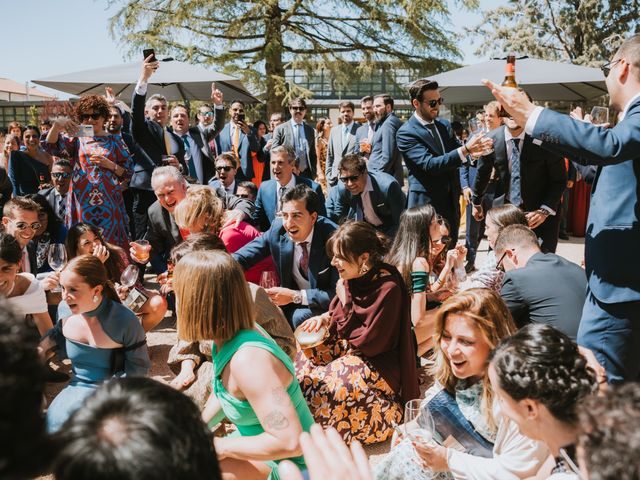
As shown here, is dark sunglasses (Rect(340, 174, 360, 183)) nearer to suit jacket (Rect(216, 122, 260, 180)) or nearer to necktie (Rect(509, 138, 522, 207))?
necktie (Rect(509, 138, 522, 207))

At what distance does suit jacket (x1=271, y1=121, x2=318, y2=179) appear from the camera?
921 cm

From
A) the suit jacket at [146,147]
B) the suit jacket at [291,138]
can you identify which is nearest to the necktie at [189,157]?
the suit jacket at [146,147]

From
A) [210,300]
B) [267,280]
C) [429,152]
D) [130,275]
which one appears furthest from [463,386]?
[429,152]

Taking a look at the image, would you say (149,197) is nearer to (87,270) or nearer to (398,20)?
(87,270)

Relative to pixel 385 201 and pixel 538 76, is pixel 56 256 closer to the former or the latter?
pixel 385 201

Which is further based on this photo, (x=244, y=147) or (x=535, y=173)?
(x=244, y=147)

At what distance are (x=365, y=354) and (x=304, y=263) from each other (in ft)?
3.40

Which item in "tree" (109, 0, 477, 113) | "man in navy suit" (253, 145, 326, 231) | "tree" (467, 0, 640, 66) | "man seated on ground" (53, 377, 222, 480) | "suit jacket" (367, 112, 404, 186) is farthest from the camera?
"tree" (467, 0, 640, 66)

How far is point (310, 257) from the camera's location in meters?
4.22

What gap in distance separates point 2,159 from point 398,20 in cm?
1319

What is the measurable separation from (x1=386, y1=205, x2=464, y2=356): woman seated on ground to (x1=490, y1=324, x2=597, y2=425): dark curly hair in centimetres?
223

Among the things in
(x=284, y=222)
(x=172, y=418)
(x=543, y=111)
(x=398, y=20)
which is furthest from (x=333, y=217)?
(x=398, y=20)

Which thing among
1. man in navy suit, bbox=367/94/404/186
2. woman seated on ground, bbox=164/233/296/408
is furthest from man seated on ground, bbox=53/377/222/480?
man in navy suit, bbox=367/94/404/186

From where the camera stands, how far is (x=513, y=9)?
31047 millimetres
